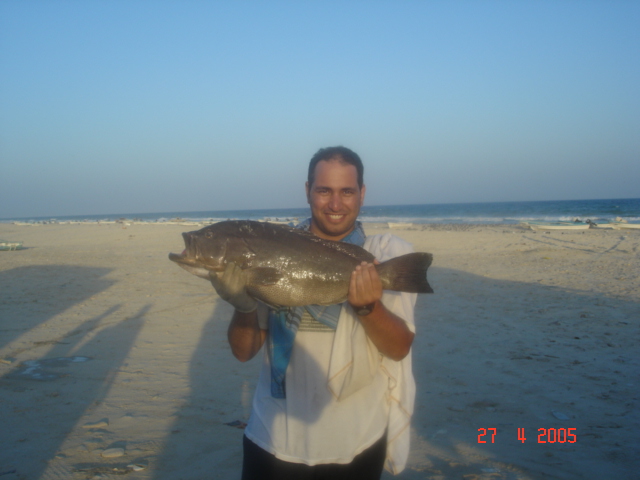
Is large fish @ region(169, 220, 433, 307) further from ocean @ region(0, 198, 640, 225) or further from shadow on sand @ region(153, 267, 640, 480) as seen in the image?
ocean @ region(0, 198, 640, 225)

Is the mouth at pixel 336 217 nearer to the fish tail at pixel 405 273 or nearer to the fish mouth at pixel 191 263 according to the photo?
the fish tail at pixel 405 273

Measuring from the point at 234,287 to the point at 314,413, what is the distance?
2.44ft

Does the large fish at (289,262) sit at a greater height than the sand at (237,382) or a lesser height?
greater

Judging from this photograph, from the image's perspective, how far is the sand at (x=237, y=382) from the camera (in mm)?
3582

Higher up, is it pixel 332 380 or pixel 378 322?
pixel 378 322

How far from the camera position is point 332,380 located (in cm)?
212

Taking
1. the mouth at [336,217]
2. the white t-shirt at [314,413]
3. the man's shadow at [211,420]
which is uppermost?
the mouth at [336,217]

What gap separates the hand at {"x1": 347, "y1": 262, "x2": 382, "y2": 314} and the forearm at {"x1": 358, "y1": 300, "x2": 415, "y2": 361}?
5cm

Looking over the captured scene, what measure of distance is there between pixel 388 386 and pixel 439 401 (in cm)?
275

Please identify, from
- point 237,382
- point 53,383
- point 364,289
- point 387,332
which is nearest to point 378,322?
point 387,332

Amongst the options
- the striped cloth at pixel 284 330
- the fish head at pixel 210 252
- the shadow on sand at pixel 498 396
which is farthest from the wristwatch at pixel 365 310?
the shadow on sand at pixel 498 396

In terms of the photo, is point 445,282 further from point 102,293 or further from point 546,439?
point 102,293

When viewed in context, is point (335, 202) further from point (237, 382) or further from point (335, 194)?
point (237, 382)
